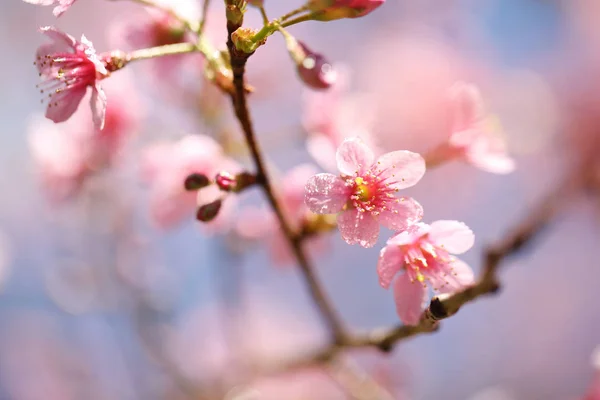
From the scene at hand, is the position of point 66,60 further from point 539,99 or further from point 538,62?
point 538,62

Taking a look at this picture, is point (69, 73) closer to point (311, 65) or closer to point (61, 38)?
point (61, 38)

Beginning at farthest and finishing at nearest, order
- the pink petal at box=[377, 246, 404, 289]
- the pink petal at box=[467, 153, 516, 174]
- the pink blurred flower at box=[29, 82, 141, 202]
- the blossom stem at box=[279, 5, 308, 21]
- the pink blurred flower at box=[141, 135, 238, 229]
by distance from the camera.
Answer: the pink blurred flower at box=[29, 82, 141, 202] < the pink blurred flower at box=[141, 135, 238, 229] < the pink petal at box=[467, 153, 516, 174] < the pink petal at box=[377, 246, 404, 289] < the blossom stem at box=[279, 5, 308, 21]

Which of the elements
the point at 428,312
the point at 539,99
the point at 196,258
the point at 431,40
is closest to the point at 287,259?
the point at 428,312

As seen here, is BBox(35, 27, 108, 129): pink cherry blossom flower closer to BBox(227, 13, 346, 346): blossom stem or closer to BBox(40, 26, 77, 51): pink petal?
BBox(40, 26, 77, 51): pink petal

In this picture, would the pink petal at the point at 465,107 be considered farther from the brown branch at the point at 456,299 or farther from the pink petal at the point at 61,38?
the pink petal at the point at 61,38

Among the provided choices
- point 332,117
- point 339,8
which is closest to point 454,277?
point 339,8

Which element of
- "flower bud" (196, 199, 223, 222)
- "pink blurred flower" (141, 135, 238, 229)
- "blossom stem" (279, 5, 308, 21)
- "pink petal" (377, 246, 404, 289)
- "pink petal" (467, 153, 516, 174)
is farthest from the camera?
"pink blurred flower" (141, 135, 238, 229)

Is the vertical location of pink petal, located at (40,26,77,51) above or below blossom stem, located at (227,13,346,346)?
above

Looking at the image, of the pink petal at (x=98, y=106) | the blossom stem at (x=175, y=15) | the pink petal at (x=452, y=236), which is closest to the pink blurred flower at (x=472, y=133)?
the pink petal at (x=452, y=236)

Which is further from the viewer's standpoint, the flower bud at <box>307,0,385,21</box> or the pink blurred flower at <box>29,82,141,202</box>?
the pink blurred flower at <box>29,82,141,202</box>

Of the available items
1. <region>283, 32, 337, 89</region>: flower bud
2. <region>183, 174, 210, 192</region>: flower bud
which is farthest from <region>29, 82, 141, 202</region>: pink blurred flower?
<region>283, 32, 337, 89</region>: flower bud

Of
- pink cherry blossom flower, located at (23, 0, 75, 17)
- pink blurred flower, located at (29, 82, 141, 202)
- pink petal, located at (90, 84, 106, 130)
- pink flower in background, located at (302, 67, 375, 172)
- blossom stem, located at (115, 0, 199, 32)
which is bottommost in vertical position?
pink flower in background, located at (302, 67, 375, 172)
